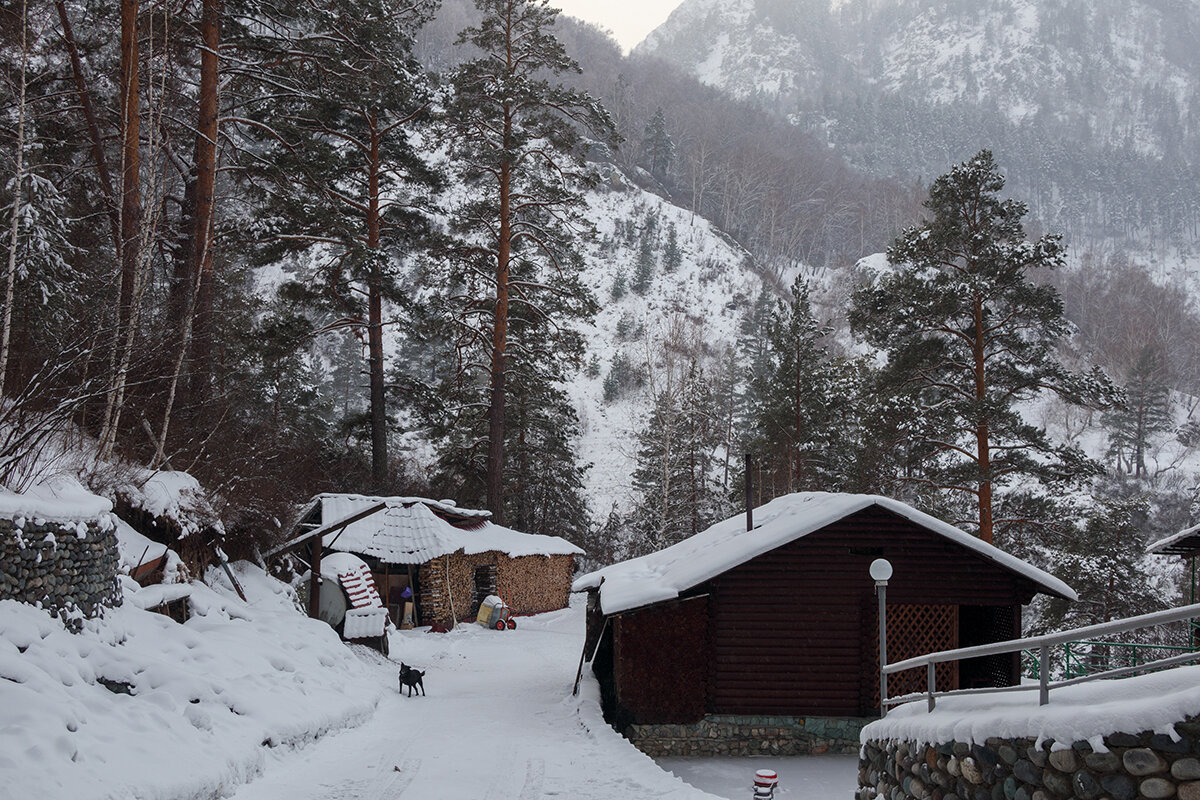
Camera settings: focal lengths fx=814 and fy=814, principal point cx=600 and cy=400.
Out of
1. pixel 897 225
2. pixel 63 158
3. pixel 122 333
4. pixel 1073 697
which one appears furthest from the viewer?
pixel 897 225

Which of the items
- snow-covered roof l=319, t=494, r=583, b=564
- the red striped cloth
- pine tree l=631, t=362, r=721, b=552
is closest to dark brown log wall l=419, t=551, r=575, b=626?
snow-covered roof l=319, t=494, r=583, b=564

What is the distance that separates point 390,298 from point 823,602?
14264 millimetres

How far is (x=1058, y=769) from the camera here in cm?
399

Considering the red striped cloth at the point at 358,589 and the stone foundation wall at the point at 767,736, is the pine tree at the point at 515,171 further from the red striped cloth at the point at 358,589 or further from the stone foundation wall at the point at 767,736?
the stone foundation wall at the point at 767,736

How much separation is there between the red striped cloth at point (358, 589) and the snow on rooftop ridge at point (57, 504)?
25.4ft

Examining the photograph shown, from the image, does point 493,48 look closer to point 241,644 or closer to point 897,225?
point 241,644

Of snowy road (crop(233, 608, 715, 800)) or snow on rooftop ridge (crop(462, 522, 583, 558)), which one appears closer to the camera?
snowy road (crop(233, 608, 715, 800))

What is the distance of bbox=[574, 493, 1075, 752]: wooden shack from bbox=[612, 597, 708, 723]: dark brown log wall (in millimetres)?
15

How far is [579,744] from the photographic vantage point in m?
10.8

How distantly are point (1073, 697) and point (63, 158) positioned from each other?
16498 millimetres

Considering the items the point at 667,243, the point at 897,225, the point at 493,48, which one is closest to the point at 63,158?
the point at 493,48

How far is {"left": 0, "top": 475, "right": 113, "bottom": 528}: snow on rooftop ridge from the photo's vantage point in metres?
7.21

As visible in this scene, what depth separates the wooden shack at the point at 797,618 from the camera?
12391 millimetres

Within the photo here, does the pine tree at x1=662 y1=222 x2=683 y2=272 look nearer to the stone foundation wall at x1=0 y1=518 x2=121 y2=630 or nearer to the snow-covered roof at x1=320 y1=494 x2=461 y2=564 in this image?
the snow-covered roof at x1=320 y1=494 x2=461 y2=564
